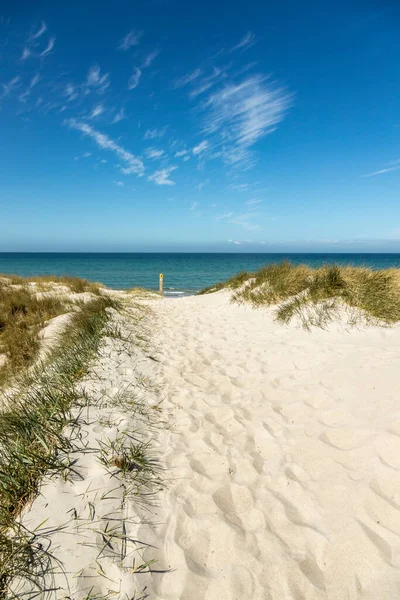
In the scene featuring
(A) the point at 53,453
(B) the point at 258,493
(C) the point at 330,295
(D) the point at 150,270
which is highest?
(C) the point at 330,295

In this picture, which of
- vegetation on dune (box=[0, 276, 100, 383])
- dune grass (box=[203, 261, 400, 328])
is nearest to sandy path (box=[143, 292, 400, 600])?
dune grass (box=[203, 261, 400, 328])

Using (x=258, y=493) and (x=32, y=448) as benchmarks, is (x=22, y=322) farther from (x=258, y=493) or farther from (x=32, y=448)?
(x=258, y=493)

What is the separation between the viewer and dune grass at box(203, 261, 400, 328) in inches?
267

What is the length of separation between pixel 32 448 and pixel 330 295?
7.57m

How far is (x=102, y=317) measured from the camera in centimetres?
698

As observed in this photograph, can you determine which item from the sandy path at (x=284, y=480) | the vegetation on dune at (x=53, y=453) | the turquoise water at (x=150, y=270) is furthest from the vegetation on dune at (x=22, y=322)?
the turquoise water at (x=150, y=270)

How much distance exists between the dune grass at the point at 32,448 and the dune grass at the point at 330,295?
5.40 meters

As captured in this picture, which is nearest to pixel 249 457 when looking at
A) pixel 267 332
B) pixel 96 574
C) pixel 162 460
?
pixel 162 460

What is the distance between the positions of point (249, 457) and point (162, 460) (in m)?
0.91

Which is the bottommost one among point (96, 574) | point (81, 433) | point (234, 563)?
point (234, 563)

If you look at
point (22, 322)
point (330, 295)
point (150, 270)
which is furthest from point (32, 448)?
point (150, 270)

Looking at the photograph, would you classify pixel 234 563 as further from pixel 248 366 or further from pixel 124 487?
pixel 248 366

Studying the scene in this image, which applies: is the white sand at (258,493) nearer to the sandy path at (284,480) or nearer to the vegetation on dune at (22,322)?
the sandy path at (284,480)

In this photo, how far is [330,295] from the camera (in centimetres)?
779
